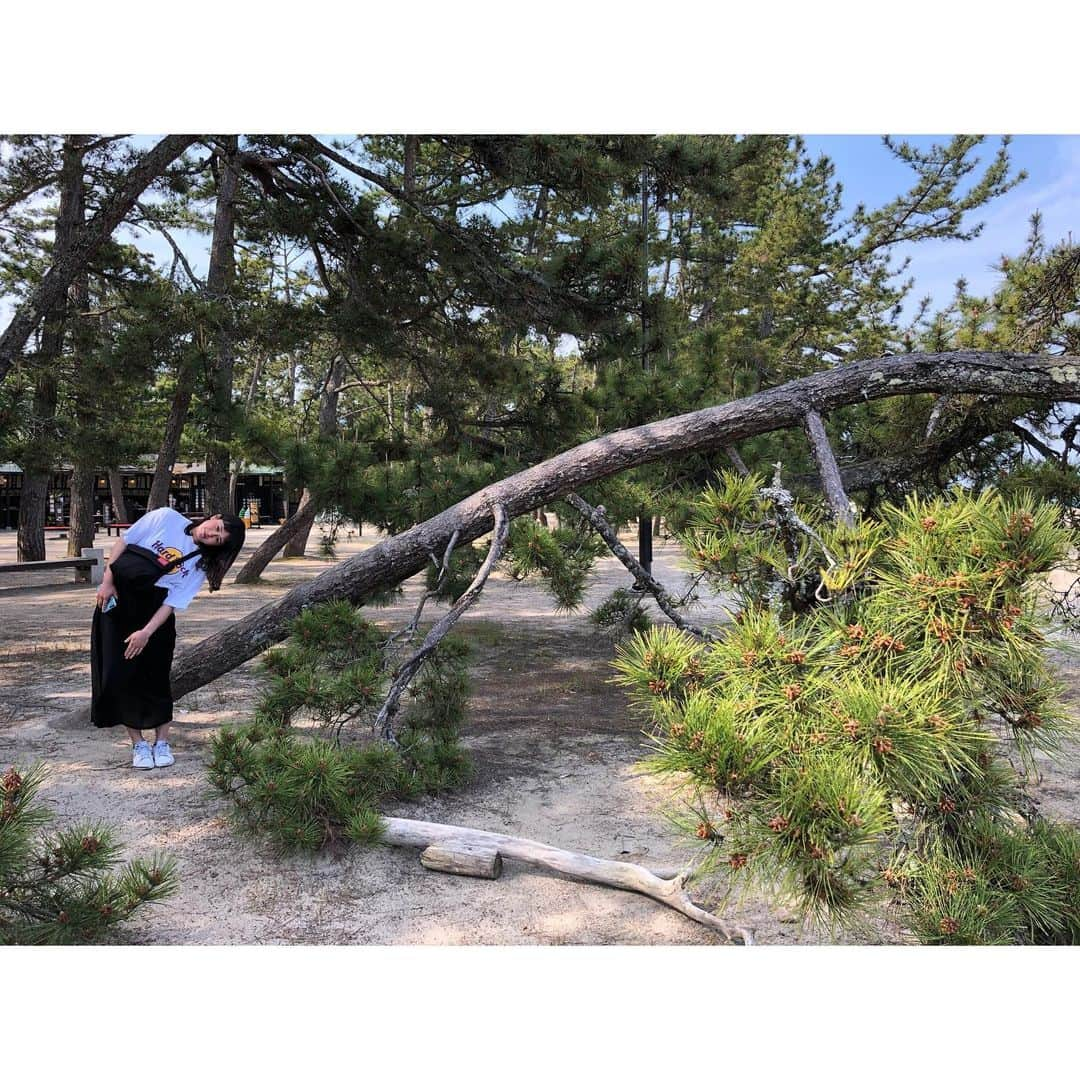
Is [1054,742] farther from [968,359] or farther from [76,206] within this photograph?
[76,206]

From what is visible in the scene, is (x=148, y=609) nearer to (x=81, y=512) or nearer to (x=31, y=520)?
(x=31, y=520)

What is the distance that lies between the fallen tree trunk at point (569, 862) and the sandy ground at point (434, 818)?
3 cm

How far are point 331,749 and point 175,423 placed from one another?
3688 mm

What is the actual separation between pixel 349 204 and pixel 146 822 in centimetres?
347

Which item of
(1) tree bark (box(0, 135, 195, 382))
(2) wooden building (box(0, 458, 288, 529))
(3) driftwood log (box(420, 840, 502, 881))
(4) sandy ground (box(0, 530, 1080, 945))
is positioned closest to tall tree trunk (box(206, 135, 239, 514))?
(1) tree bark (box(0, 135, 195, 382))

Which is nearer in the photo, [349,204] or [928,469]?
[928,469]

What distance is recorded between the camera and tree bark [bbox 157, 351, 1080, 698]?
2.38 m

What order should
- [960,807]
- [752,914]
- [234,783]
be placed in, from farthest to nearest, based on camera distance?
[234,783] → [752,914] → [960,807]

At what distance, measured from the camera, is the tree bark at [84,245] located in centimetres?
398

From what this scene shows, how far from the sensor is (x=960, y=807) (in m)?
1.58

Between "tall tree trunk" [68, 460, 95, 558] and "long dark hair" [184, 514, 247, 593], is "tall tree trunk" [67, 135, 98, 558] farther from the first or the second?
"tall tree trunk" [68, 460, 95, 558]

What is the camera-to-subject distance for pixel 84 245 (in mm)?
4117

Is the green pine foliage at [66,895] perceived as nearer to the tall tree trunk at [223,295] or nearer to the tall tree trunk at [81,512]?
the tall tree trunk at [223,295]

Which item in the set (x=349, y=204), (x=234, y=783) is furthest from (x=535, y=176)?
(x=234, y=783)
